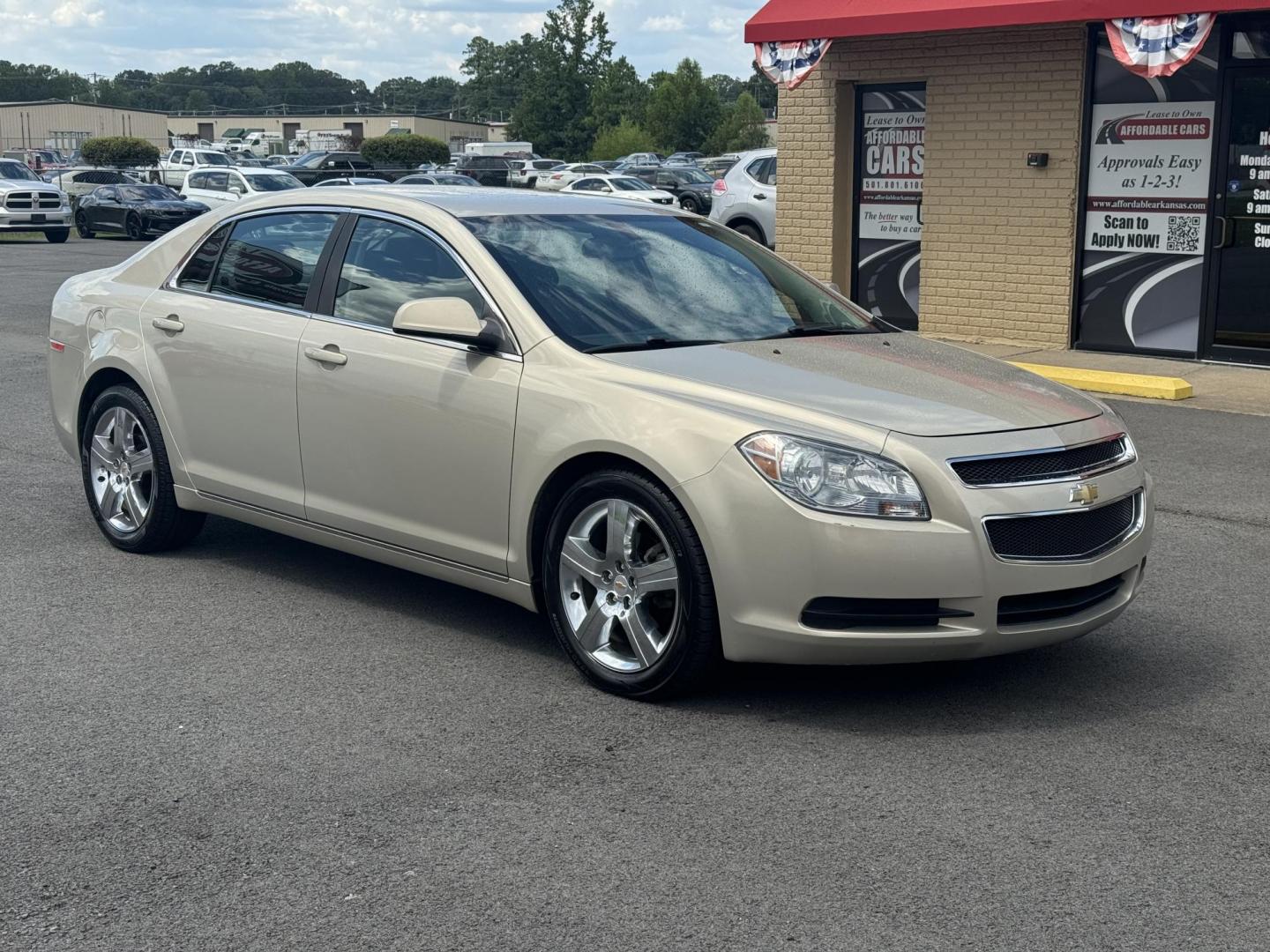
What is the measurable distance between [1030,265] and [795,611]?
11.0 metres

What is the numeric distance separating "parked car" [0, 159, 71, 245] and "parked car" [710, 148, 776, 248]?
18.2m

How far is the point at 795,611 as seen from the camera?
15.2 feet

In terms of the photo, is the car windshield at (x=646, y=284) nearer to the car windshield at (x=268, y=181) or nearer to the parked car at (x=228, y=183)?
the parked car at (x=228, y=183)

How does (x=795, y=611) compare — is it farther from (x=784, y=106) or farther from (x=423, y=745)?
(x=784, y=106)

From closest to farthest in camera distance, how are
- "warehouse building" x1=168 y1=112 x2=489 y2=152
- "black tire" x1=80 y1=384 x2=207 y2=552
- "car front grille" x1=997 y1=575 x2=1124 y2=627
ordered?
"car front grille" x1=997 y1=575 x2=1124 y2=627 < "black tire" x1=80 y1=384 x2=207 y2=552 < "warehouse building" x1=168 y1=112 x2=489 y2=152

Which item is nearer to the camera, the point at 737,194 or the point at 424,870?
the point at 424,870

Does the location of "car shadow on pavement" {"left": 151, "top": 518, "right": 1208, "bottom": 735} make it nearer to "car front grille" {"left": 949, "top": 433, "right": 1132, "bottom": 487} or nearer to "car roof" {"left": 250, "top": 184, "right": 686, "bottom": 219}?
"car front grille" {"left": 949, "top": 433, "right": 1132, "bottom": 487}

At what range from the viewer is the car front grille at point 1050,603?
15.3ft

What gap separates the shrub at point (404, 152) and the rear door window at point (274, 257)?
61183 millimetres

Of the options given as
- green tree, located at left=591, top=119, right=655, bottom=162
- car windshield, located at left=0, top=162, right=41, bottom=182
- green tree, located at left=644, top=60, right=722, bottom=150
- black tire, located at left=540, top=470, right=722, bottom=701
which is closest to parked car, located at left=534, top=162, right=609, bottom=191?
car windshield, located at left=0, top=162, right=41, bottom=182

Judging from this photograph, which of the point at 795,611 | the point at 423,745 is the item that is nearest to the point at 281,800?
the point at 423,745

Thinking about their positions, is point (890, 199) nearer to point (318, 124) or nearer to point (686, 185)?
point (686, 185)

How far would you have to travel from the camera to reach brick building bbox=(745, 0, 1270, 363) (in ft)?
43.7

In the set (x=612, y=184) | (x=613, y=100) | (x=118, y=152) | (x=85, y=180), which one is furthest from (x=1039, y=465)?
(x=613, y=100)
